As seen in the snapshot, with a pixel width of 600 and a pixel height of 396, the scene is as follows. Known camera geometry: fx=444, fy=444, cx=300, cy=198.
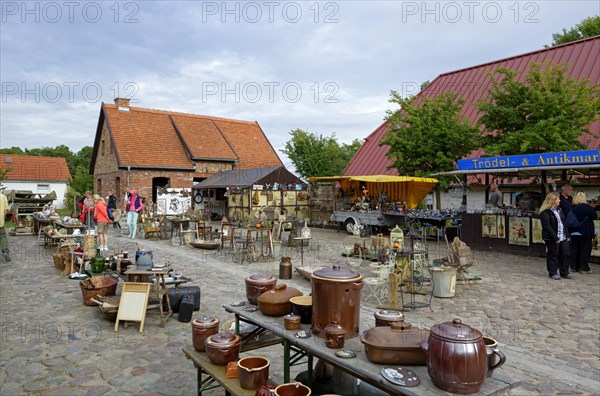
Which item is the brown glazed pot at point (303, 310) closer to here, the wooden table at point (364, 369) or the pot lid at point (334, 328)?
the wooden table at point (364, 369)

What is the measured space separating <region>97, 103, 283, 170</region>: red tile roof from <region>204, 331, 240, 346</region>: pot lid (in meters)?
22.3

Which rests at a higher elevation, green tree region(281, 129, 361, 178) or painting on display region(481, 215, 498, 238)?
green tree region(281, 129, 361, 178)

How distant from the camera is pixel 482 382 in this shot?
2387 mm

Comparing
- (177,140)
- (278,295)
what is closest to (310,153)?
(177,140)

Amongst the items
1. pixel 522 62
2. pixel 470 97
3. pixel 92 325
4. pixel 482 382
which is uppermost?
→ pixel 522 62

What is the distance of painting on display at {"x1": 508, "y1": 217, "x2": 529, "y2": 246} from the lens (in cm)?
1194

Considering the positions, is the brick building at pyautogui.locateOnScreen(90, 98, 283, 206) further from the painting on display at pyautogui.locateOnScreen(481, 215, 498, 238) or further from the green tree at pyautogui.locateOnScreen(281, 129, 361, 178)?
the painting on display at pyautogui.locateOnScreen(481, 215, 498, 238)

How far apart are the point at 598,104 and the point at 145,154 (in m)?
21.5

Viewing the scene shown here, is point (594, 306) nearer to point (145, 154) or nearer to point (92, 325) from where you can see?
point (92, 325)

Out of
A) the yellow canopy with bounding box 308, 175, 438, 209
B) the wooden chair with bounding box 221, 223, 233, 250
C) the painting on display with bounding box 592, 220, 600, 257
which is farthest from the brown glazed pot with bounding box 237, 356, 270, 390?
the yellow canopy with bounding box 308, 175, 438, 209

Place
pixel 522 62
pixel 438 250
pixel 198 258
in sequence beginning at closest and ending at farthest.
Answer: pixel 198 258 → pixel 438 250 → pixel 522 62

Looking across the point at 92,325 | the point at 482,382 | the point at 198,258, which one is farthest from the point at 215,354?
the point at 198,258

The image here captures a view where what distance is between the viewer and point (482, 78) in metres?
22.7

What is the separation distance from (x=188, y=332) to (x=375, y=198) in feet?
47.5
